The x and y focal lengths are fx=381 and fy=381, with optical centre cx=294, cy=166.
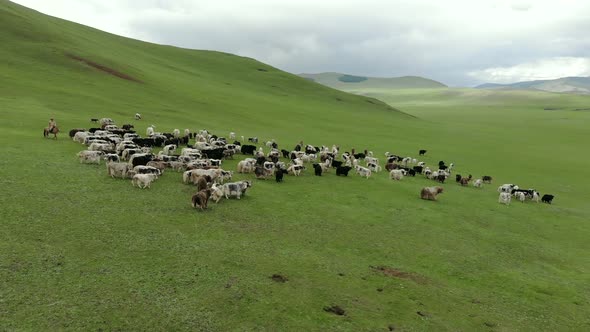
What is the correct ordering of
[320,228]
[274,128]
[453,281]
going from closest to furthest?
[453,281] → [320,228] → [274,128]

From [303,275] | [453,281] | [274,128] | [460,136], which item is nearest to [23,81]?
[274,128]

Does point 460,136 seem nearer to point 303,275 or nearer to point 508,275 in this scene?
point 508,275

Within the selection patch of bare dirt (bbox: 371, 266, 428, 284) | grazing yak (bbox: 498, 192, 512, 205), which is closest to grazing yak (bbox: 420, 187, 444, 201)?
grazing yak (bbox: 498, 192, 512, 205)

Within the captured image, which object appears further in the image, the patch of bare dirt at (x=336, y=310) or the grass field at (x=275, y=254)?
the patch of bare dirt at (x=336, y=310)

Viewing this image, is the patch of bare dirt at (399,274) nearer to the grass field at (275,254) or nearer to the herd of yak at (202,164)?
the grass field at (275,254)

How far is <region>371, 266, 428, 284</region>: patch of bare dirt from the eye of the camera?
13699 millimetres

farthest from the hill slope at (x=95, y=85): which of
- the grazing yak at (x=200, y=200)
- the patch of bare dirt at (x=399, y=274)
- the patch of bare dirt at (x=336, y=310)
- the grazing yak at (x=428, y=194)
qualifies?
the patch of bare dirt at (x=336, y=310)

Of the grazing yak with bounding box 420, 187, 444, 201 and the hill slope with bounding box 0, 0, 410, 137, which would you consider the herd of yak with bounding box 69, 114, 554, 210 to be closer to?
the grazing yak with bounding box 420, 187, 444, 201

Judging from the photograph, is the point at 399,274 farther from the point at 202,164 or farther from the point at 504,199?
the point at 504,199

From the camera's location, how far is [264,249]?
46.8 ft

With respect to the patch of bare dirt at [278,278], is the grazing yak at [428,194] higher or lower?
higher

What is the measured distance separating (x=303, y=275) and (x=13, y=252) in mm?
8921

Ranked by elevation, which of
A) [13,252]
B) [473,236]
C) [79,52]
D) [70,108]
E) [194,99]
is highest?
[79,52]

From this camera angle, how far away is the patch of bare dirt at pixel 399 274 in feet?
44.9
